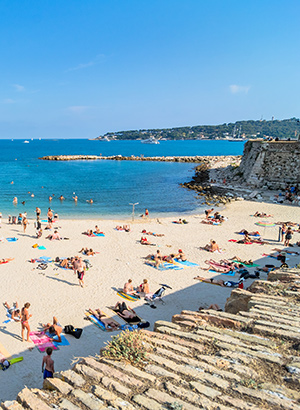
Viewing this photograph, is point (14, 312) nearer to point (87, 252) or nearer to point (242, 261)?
point (87, 252)

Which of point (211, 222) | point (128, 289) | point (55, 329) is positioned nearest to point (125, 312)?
point (128, 289)

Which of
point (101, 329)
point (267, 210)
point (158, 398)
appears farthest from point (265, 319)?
point (267, 210)

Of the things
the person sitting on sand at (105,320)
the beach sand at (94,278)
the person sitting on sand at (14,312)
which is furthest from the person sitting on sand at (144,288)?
the person sitting on sand at (14,312)

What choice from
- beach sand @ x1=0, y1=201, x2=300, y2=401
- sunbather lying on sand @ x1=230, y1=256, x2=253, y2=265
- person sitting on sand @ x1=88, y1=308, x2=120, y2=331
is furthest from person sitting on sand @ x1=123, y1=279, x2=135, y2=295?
sunbather lying on sand @ x1=230, y1=256, x2=253, y2=265

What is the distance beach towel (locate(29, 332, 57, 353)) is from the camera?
29.6 feet

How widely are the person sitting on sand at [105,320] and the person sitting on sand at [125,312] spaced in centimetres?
50

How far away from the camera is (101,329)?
10047 mm

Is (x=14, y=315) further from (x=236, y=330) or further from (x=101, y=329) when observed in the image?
(x=236, y=330)

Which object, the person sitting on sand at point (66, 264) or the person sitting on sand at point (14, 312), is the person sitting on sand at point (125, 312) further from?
the person sitting on sand at point (66, 264)

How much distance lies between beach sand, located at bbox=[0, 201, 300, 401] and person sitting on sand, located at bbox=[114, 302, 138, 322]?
0.41 m

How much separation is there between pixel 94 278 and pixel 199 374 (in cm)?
1091

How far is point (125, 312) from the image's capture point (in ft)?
35.9

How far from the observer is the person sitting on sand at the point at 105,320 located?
33.1ft

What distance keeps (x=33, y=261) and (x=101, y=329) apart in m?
7.46
